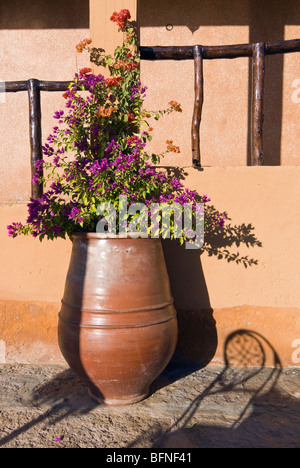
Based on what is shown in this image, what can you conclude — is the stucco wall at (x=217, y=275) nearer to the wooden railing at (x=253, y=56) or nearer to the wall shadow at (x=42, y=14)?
the wooden railing at (x=253, y=56)

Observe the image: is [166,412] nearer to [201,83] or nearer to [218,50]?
[201,83]

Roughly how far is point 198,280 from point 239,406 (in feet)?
3.08

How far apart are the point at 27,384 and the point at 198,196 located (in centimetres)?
178

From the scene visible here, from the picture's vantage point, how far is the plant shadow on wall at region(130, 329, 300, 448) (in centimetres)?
221

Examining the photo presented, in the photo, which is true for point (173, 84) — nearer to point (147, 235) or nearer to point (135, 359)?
point (147, 235)

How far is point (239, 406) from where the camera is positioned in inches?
102

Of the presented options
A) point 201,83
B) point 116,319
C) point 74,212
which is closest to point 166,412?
point 116,319

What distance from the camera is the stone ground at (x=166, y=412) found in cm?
221

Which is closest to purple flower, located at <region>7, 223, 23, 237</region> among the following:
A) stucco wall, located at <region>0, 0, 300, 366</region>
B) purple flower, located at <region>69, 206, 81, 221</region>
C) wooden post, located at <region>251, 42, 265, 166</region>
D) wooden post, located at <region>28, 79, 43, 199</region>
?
stucco wall, located at <region>0, 0, 300, 366</region>

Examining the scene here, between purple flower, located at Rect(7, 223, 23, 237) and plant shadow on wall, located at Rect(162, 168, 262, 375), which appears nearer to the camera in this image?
purple flower, located at Rect(7, 223, 23, 237)

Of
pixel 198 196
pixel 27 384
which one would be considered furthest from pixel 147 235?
pixel 27 384

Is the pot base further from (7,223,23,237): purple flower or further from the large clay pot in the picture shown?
(7,223,23,237): purple flower

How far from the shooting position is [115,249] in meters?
2.53

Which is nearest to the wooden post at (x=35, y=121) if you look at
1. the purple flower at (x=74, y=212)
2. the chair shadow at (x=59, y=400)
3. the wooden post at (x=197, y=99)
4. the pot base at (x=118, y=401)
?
the purple flower at (x=74, y=212)
